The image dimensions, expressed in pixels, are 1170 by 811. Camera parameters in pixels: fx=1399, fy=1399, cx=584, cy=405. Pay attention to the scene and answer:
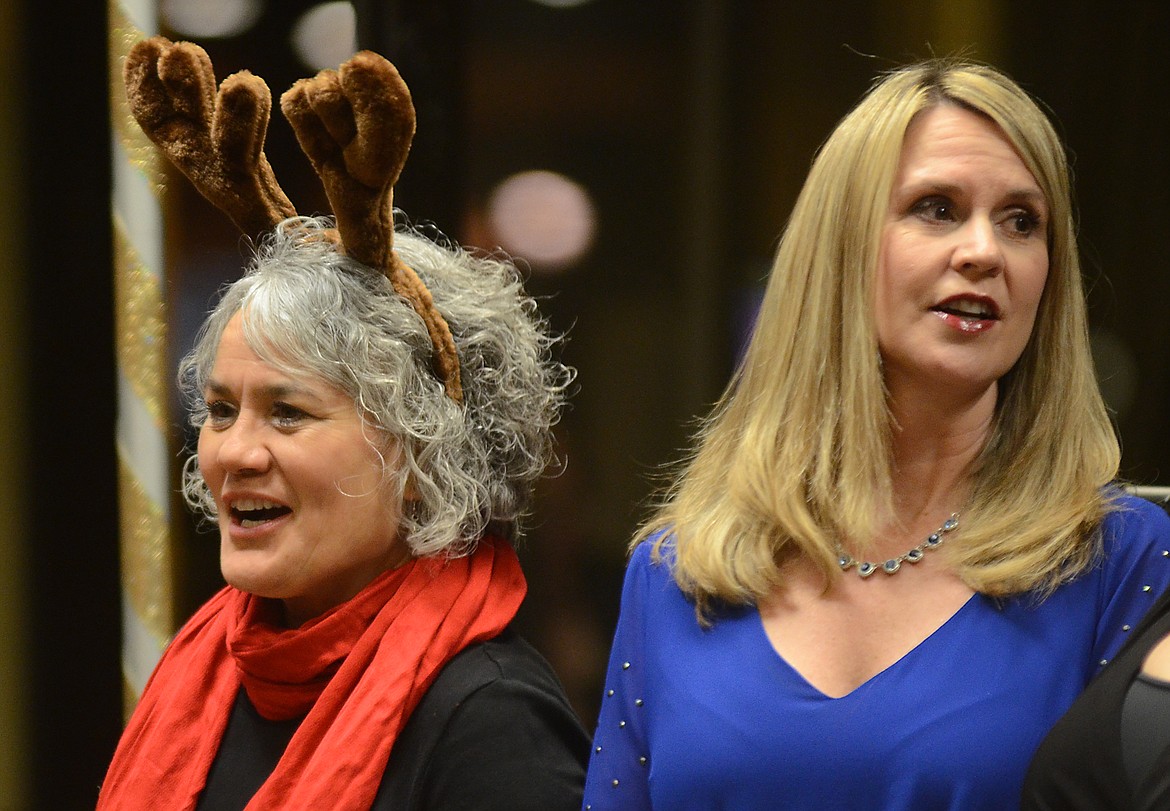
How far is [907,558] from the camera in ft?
5.41

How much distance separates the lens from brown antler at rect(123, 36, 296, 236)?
203 cm

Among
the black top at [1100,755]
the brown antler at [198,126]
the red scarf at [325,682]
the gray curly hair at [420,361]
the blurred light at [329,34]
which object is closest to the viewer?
the black top at [1100,755]

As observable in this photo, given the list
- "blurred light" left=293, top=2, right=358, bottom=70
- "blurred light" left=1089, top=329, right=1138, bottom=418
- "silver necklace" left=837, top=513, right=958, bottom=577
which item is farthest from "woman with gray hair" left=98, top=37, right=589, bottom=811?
"blurred light" left=1089, top=329, right=1138, bottom=418

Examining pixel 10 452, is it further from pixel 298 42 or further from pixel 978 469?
pixel 978 469

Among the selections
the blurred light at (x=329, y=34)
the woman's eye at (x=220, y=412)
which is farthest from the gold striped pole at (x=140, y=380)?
the woman's eye at (x=220, y=412)

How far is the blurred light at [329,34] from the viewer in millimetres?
2865

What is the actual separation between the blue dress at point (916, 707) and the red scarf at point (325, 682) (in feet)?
1.10

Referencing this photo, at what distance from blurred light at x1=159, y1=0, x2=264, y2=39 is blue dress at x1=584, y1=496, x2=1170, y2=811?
185 cm

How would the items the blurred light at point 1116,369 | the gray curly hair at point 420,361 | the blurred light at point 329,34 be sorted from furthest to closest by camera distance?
the blurred light at point 329,34
the blurred light at point 1116,369
the gray curly hair at point 420,361

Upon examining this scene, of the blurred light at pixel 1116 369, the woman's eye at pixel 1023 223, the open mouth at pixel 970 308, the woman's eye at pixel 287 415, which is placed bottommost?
the blurred light at pixel 1116 369

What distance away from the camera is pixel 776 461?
69.9 inches

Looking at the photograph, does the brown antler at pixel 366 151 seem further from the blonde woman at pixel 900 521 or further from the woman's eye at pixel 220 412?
the blonde woman at pixel 900 521

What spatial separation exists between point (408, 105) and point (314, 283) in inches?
11.3

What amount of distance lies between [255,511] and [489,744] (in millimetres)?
501
